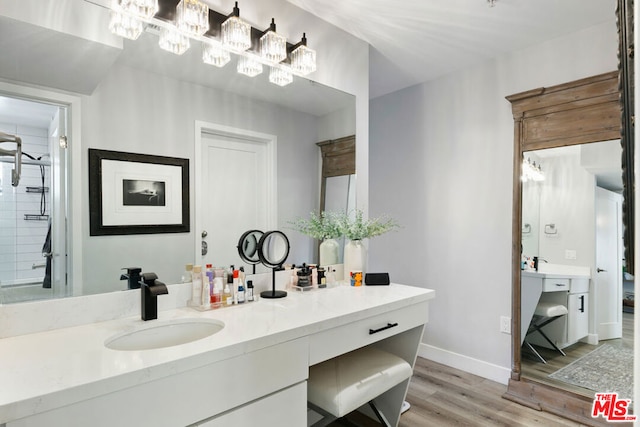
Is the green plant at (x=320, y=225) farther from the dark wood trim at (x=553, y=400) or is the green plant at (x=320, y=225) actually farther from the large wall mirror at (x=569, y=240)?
the dark wood trim at (x=553, y=400)

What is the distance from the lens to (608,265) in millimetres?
2213

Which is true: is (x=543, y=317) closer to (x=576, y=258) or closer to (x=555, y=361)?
(x=555, y=361)

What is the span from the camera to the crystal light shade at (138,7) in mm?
1482

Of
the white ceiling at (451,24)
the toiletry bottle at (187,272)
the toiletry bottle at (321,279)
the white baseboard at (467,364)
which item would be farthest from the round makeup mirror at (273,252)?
the white baseboard at (467,364)

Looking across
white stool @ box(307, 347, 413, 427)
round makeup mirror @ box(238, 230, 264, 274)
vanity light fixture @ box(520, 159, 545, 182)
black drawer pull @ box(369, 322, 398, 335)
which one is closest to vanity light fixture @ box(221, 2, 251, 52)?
round makeup mirror @ box(238, 230, 264, 274)

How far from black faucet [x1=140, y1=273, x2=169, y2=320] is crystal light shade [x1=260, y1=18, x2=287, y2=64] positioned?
1.29 meters

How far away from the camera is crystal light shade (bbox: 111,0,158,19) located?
4.86ft

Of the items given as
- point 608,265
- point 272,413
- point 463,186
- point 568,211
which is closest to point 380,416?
point 272,413

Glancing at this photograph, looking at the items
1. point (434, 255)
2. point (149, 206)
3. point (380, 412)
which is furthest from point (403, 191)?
point (149, 206)

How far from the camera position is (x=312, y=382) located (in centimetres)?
171

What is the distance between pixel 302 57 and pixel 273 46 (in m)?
0.21

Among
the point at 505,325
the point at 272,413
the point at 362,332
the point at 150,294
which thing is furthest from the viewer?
the point at 505,325

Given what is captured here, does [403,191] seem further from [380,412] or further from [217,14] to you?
[217,14]

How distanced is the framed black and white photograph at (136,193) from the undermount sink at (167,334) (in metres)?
0.43
